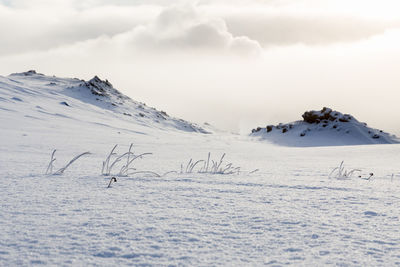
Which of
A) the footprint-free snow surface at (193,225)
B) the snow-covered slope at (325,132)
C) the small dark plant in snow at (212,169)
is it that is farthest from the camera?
the snow-covered slope at (325,132)

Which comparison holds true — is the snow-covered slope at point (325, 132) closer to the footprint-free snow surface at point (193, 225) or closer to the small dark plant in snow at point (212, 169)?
the small dark plant in snow at point (212, 169)

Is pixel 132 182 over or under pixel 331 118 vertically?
under

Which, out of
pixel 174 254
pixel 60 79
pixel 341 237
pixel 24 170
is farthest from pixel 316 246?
pixel 60 79

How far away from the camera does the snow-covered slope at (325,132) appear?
93.0 feet

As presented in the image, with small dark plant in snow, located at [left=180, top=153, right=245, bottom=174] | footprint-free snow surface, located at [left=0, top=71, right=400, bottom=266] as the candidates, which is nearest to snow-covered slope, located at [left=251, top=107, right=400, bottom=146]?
small dark plant in snow, located at [left=180, top=153, right=245, bottom=174]

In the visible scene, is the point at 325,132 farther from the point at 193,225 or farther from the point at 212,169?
the point at 193,225

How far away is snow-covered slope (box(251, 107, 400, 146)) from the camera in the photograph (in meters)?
28.4

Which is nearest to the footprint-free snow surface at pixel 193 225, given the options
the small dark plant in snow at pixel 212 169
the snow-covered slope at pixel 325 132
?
the small dark plant in snow at pixel 212 169

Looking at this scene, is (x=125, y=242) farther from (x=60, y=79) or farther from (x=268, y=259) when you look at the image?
(x=60, y=79)

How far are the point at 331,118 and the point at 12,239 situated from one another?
3383cm

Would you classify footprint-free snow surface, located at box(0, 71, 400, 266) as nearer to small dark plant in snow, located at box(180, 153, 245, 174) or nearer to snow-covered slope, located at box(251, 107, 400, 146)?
small dark plant in snow, located at box(180, 153, 245, 174)

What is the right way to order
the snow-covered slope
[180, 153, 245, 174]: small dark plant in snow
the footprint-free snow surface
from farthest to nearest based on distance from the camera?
the snow-covered slope
[180, 153, 245, 174]: small dark plant in snow
the footprint-free snow surface

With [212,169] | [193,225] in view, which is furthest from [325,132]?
[193,225]

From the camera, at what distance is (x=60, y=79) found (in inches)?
1800
